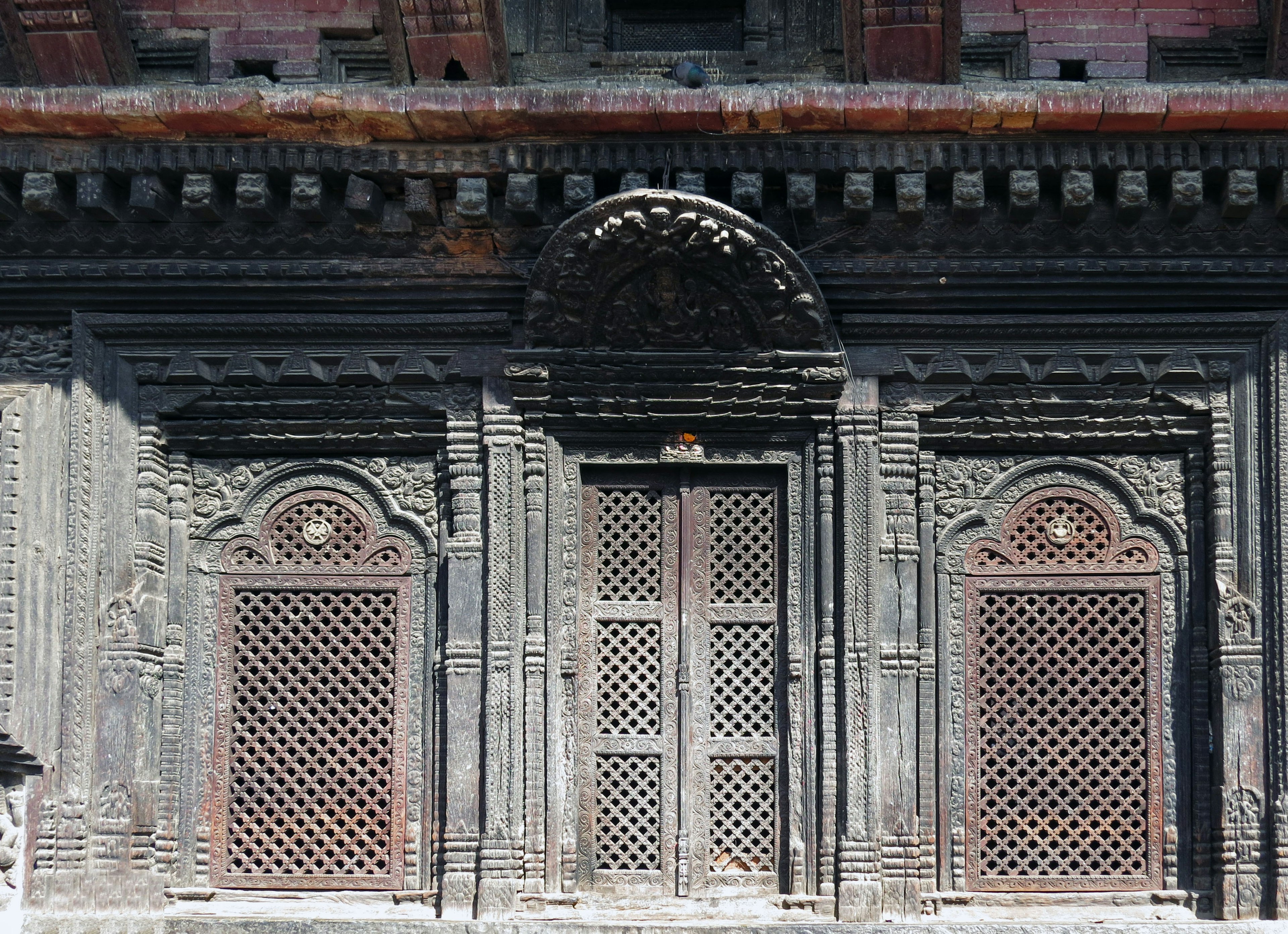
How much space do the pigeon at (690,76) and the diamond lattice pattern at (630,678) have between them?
2.19m

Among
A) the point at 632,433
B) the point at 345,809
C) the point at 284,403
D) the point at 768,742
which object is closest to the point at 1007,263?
the point at 632,433

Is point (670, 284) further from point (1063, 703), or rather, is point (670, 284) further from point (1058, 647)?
point (1063, 703)

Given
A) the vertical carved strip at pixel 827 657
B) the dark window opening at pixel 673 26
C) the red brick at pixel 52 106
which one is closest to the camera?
the red brick at pixel 52 106

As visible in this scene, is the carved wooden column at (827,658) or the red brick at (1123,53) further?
the red brick at (1123,53)

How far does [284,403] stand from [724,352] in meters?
1.87

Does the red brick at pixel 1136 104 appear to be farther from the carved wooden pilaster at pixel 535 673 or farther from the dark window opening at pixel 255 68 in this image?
the dark window opening at pixel 255 68

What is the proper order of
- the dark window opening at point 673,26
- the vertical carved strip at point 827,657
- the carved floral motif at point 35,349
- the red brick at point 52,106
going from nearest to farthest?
the red brick at point 52,106
the vertical carved strip at point 827,657
the carved floral motif at point 35,349
the dark window opening at point 673,26

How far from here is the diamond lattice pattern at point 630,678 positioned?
20.8 feet

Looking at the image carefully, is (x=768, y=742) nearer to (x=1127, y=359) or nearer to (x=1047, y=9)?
(x=1127, y=359)

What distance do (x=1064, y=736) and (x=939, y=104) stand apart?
103 inches

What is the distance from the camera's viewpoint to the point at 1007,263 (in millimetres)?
6242

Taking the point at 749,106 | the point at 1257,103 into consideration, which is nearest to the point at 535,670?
the point at 749,106

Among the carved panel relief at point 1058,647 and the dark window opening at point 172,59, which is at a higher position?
the dark window opening at point 172,59

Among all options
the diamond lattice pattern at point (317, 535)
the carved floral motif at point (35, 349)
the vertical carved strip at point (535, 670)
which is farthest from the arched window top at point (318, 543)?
the carved floral motif at point (35, 349)
